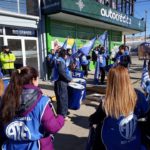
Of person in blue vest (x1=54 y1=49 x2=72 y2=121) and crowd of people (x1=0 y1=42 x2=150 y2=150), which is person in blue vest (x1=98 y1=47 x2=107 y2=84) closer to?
person in blue vest (x1=54 y1=49 x2=72 y2=121)

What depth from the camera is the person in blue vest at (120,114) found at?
2617mm

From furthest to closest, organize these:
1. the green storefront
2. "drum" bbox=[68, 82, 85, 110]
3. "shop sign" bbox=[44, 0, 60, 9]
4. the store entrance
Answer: the green storefront → "shop sign" bbox=[44, 0, 60, 9] → the store entrance → "drum" bbox=[68, 82, 85, 110]

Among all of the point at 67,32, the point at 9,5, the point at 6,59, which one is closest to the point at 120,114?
the point at 6,59

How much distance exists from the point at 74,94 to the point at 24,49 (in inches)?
278

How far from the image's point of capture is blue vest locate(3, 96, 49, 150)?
244cm

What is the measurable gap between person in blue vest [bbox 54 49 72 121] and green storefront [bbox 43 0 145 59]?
22.4 feet

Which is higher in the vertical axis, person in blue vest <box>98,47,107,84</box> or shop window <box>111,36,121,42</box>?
shop window <box>111,36,121,42</box>

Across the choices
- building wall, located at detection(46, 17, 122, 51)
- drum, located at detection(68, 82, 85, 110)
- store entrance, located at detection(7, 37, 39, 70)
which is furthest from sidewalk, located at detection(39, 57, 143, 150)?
building wall, located at detection(46, 17, 122, 51)

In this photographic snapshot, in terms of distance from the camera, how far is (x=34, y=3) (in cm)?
1288

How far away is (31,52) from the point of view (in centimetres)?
1302

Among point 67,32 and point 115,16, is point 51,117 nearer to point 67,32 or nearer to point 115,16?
point 67,32

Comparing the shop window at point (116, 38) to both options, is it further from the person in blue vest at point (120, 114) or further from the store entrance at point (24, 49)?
the person in blue vest at point (120, 114)

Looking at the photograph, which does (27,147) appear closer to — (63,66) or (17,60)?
(63,66)

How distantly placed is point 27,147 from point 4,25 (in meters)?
9.52
